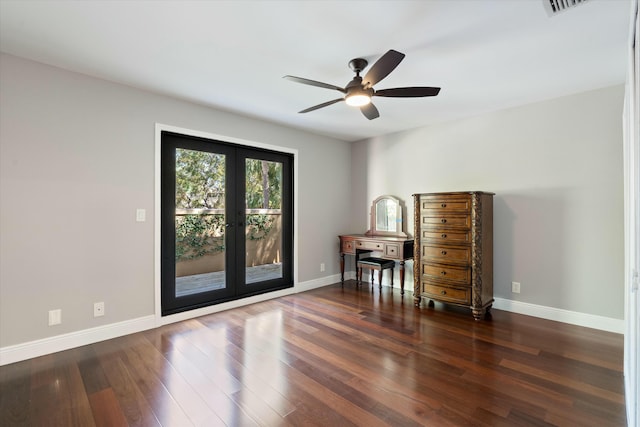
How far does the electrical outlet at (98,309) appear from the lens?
2762 mm

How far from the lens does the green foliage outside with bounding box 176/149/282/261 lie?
134 inches

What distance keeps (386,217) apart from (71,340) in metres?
3.99

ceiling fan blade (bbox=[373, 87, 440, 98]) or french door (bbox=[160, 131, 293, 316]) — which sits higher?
ceiling fan blade (bbox=[373, 87, 440, 98])

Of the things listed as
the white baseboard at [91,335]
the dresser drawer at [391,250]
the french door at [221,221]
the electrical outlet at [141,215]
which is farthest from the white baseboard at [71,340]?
the dresser drawer at [391,250]

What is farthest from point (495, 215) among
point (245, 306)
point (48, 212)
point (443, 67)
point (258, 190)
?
point (48, 212)

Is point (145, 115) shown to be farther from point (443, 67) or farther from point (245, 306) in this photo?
point (443, 67)

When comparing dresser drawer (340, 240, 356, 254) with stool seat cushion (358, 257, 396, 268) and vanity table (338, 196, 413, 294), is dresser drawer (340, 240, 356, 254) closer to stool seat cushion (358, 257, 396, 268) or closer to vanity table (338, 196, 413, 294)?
vanity table (338, 196, 413, 294)

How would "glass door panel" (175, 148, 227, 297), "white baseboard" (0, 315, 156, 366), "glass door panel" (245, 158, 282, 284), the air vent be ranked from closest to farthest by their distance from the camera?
the air vent
"white baseboard" (0, 315, 156, 366)
"glass door panel" (175, 148, 227, 297)
"glass door panel" (245, 158, 282, 284)

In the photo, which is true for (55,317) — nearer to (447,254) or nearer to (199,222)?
(199,222)

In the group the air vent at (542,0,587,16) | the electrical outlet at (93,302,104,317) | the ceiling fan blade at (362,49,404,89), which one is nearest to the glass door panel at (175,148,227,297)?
the electrical outlet at (93,302,104,317)

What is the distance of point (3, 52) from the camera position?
7.73 feet

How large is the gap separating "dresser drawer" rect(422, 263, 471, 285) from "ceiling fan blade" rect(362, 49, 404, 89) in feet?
7.42

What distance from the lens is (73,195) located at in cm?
266

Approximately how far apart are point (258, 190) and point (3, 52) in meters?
2.57
